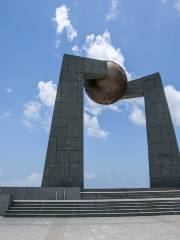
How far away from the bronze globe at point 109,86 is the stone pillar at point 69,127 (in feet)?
1.81

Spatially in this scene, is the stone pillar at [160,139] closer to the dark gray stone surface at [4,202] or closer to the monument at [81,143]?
the monument at [81,143]

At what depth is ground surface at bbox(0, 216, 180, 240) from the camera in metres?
7.76

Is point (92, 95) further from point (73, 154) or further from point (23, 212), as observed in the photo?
point (23, 212)

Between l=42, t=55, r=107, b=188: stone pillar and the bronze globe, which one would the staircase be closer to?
l=42, t=55, r=107, b=188: stone pillar

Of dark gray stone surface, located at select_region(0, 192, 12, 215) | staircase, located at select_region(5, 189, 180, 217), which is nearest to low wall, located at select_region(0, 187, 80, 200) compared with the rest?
staircase, located at select_region(5, 189, 180, 217)

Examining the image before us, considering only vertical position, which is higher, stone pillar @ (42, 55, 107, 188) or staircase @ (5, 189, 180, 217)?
stone pillar @ (42, 55, 107, 188)

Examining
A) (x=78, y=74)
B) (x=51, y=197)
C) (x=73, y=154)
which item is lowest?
(x=51, y=197)

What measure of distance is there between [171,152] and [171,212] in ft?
29.5

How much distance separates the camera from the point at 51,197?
15180 millimetres

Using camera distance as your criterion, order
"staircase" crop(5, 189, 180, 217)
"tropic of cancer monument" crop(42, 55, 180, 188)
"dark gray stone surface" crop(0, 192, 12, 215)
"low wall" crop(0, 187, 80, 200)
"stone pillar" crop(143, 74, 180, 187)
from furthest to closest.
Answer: "stone pillar" crop(143, 74, 180, 187) < "tropic of cancer monument" crop(42, 55, 180, 188) < "low wall" crop(0, 187, 80, 200) < "dark gray stone surface" crop(0, 192, 12, 215) < "staircase" crop(5, 189, 180, 217)

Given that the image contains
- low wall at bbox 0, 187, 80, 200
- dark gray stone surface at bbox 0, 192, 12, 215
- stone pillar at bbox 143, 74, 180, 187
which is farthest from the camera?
stone pillar at bbox 143, 74, 180, 187

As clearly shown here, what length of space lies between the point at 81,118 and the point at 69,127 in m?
1.07

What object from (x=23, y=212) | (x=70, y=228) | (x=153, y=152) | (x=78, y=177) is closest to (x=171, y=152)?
(x=153, y=152)

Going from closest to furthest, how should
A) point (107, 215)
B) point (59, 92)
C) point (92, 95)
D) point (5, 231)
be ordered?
1. point (5, 231)
2. point (107, 215)
3. point (59, 92)
4. point (92, 95)
